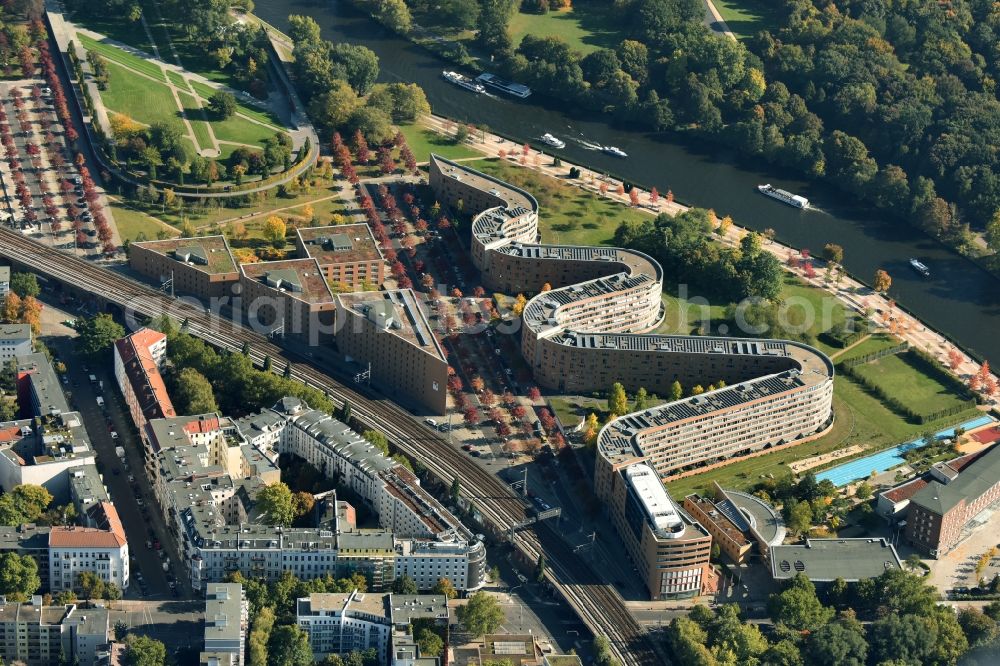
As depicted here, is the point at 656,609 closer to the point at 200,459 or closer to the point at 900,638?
the point at 900,638

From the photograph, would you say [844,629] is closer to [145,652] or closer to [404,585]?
[404,585]

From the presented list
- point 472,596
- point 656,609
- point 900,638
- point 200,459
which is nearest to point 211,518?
point 200,459

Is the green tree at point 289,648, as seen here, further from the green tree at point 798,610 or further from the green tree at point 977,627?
the green tree at point 977,627

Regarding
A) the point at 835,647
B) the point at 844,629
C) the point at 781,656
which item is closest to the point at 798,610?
the point at 844,629

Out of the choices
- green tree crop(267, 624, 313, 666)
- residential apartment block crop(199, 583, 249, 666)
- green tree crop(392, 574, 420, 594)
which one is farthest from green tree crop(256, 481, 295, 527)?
green tree crop(267, 624, 313, 666)

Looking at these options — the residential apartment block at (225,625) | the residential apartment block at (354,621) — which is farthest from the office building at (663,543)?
the residential apartment block at (225,625)
